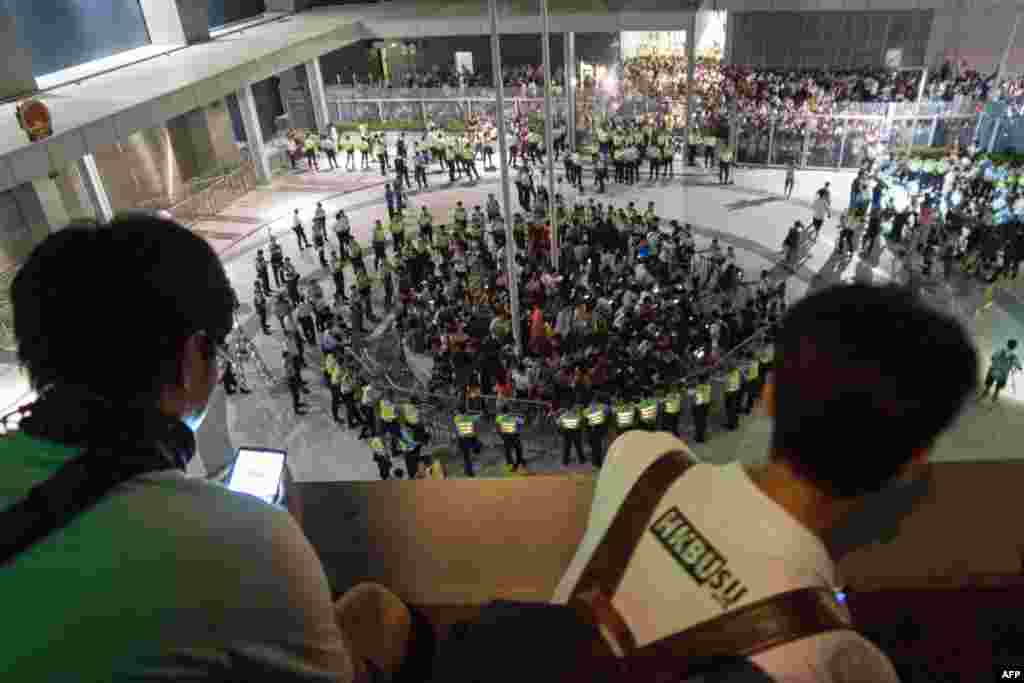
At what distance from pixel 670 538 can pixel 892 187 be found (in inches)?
811

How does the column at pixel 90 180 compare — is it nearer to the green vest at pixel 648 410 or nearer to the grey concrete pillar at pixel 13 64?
the grey concrete pillar at pixel 13 64

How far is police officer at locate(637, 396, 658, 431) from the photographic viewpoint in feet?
33.6

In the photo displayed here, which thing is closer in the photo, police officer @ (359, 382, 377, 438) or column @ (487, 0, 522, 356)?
column @ (487, 0, 522, 356)

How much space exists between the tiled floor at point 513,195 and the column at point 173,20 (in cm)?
624

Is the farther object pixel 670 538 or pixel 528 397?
pixel 528 397

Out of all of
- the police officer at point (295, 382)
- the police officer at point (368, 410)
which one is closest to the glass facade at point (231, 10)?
the police officer at point (295, 382)

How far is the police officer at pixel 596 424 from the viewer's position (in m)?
10.2

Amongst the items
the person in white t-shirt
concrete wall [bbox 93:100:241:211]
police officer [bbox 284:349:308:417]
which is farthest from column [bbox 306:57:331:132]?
the person in white t-shirt

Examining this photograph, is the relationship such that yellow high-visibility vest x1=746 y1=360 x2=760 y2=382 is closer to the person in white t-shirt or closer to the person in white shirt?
the person in white shirt

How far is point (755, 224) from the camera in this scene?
61.1ft

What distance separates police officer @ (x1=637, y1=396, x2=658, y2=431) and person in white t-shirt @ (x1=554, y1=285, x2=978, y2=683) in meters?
9.01

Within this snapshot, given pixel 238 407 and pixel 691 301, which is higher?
pixel 691 301

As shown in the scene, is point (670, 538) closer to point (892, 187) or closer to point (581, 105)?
point (892, 187)

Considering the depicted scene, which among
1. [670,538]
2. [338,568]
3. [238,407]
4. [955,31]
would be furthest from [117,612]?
[955,31]
